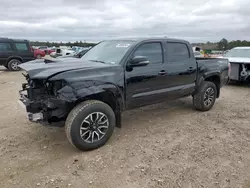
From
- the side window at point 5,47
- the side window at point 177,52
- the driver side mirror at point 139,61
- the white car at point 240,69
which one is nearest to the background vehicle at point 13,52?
the side window at point 5,47

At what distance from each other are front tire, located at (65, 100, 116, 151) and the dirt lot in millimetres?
176

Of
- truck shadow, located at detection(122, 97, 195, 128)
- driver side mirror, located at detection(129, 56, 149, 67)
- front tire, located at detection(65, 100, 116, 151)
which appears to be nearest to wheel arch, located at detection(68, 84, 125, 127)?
front tire, located at detection(65, 100, 116, 151)

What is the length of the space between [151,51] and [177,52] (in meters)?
0.78

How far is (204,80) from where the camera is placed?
19.6ft

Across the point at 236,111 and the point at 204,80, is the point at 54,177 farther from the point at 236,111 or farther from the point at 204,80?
the point at 236,111

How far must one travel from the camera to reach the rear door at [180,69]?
501cm

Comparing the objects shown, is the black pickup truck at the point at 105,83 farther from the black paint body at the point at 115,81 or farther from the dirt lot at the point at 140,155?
the dirt lot at the point at 140,155

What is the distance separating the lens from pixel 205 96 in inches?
233

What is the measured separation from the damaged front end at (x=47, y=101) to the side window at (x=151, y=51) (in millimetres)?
1625

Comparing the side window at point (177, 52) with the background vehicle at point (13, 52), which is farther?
the background vehicle at point (13, 52)

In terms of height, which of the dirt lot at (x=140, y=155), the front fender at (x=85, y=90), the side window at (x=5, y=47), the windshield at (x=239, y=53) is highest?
the side window at (x=5, y=47)

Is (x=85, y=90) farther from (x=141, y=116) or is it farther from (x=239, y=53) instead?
(x=239, y=53)

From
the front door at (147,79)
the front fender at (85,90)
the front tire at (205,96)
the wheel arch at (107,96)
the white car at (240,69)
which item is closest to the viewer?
the front fender at (85,90)

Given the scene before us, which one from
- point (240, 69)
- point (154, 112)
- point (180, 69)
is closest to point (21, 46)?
point (154, 112)
